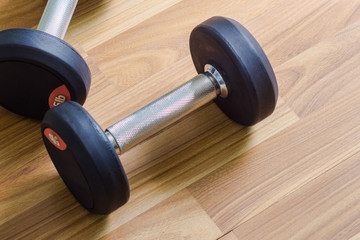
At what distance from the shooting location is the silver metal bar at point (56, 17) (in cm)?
108

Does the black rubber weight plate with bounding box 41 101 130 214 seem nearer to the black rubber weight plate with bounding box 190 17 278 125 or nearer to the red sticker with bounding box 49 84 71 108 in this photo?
the red sticker with bounding box 49 84 71 108

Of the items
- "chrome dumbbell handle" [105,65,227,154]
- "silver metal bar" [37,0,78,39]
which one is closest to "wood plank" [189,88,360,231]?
"chrome dumbbell handle" [105,65,227,154]

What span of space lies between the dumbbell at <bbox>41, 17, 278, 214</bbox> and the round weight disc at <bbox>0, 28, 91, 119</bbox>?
0.36 ft

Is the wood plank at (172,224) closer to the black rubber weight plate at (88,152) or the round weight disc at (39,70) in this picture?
the black rubber weight plate at (88,152)

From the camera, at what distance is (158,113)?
1011 millimetres

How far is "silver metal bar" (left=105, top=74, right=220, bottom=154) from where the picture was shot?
0.99 metres

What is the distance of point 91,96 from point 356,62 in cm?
59

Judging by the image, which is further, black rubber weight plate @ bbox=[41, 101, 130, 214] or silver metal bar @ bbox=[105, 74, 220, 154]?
silver metal bar @ bbox=[105, 74, 220, 154]

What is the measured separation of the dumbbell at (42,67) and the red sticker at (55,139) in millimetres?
123

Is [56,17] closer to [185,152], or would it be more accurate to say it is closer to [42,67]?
[42,67]

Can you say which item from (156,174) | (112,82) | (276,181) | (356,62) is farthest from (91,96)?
(356,62)

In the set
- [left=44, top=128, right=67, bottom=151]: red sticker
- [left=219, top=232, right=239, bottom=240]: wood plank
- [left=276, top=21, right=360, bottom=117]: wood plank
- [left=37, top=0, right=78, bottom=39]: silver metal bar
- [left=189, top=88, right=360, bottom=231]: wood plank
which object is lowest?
[left=219, top=232, right=239, bottom=240]: wood plank

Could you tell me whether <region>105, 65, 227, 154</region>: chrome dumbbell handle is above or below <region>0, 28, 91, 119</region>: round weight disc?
A: below

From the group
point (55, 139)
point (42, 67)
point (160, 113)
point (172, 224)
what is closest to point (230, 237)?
point (172, 224)
